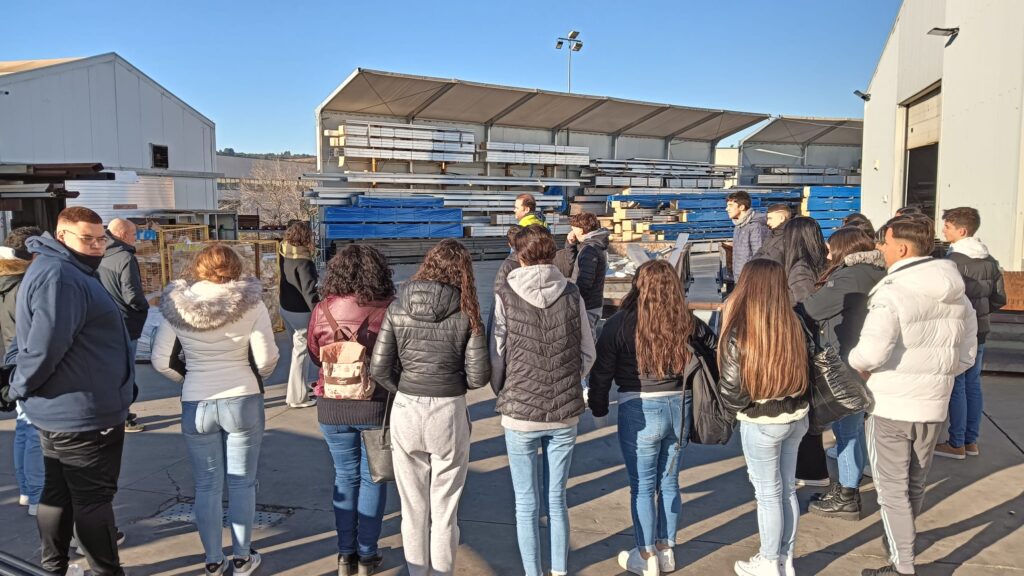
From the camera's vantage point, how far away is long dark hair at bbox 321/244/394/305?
3.53 metres

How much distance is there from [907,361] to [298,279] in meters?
4.59

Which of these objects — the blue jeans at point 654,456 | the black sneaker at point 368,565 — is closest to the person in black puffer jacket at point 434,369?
the black sneaker at point 368,565

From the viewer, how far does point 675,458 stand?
3.55 m

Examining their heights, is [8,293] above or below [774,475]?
above

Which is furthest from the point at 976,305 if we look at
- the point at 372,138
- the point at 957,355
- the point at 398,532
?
the point at 372,138

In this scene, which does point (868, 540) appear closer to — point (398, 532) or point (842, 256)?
point (842, 256)

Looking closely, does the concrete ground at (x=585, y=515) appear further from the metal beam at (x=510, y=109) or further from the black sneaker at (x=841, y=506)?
the metal beam at (x=510, y=109)

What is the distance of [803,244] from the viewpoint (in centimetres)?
538

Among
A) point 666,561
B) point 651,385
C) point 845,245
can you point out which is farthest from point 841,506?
point 651,385

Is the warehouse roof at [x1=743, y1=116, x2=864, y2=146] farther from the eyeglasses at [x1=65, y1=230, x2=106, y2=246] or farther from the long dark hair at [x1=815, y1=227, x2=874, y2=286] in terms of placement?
the eyeglasses at [x1=65, y1=230, x2=106, y2=246]

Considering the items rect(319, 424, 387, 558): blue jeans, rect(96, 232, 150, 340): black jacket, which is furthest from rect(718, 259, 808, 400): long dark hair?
rect(96, 232, 150, 340): black jacket

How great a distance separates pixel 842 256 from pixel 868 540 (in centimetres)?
167

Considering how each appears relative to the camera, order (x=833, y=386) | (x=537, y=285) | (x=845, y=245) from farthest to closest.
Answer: (x=845, y=245) < (x=833, y=386) < (x=537, y=285)

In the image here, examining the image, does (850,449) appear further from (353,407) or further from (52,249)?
(52,249)
